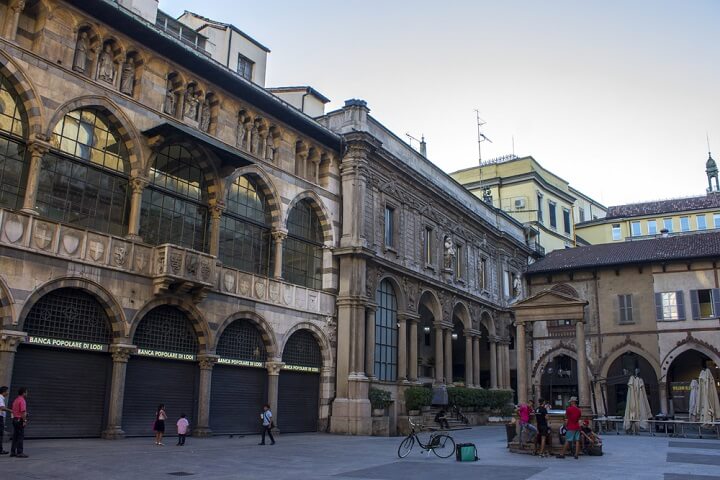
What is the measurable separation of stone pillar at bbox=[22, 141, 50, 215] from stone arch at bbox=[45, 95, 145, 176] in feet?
5.60

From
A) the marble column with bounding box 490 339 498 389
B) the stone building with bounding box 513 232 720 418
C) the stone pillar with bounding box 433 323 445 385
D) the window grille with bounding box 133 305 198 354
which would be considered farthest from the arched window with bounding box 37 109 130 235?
the marble column with bounding box 490 339 498 389

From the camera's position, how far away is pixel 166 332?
22.1 meters

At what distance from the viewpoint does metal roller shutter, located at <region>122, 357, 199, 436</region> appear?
2066cm

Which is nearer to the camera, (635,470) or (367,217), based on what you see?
(635,470)

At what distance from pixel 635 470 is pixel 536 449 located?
433 centimetres

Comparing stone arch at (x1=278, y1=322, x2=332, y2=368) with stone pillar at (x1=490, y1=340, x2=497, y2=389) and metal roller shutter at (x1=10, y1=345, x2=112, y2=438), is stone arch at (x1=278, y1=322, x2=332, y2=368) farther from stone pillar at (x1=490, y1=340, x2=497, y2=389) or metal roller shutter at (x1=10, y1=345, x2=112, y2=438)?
stone pillar at (x1=490, y1=340, x2=497, y2=389)

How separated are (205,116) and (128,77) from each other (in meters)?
3.40

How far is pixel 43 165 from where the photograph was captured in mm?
19188

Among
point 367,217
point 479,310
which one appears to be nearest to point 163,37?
point 367,217

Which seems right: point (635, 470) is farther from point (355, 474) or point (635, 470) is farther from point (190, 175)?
point (190, 175)

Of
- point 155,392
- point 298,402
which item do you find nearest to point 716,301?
point 298,402

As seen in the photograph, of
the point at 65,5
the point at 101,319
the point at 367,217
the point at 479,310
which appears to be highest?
the point at 65,5

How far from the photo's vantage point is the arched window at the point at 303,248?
92.2ft

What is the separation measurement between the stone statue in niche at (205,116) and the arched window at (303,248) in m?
5.49
